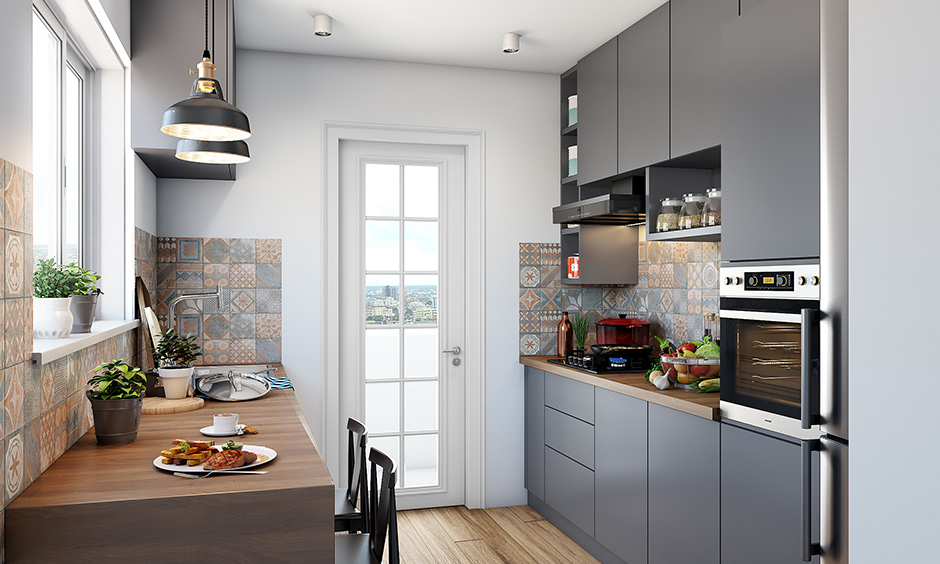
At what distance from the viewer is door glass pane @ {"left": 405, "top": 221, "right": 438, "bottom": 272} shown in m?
4.09

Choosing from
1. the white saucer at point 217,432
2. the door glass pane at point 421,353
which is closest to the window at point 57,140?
the white saucer at point 217,432

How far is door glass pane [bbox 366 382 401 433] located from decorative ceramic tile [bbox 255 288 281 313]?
69cm

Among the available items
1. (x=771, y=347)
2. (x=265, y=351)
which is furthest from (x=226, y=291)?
(x=771, y=347)

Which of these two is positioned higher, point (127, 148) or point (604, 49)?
point (604, 49)

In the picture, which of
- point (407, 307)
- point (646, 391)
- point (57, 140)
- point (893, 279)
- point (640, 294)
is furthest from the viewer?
point (407, 307)

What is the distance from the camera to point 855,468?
58.6 inches

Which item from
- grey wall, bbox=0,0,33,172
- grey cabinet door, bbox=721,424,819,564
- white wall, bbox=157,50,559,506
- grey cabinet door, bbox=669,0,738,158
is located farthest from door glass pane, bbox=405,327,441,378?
grey wall, bbox=0,0,33,172

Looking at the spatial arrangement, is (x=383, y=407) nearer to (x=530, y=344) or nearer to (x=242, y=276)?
(x=530, y=344)

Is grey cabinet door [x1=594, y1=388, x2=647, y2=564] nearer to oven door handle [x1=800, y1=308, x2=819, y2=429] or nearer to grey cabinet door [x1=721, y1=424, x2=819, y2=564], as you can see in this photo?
grey cabinet door [x1=721, y1=424, x2=819, y2=564]

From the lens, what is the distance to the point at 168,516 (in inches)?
59.6

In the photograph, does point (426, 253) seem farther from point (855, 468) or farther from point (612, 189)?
point (855, 468)

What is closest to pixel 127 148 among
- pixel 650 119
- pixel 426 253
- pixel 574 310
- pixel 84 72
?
pixel 84 72

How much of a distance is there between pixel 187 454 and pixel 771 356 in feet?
5.34

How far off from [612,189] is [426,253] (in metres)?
1.11
